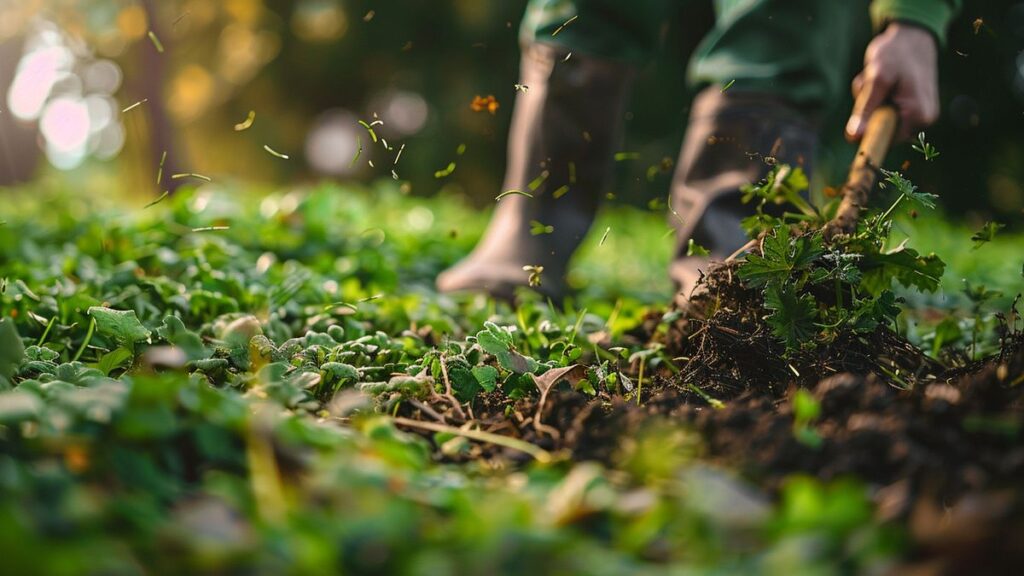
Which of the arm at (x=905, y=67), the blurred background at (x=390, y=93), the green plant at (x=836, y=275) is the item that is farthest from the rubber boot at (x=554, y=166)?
the blurred background at (x=390, y=93)

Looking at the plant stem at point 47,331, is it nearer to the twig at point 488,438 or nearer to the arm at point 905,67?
the twig at point 488,438

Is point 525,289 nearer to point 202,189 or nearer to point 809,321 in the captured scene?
point 809,321

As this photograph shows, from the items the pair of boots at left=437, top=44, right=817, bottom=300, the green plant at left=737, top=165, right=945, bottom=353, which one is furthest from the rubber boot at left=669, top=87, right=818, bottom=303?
the green plant at left=737, top=165, right=945, bottom=353

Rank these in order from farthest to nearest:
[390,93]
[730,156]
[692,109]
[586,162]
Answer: [390,93], [586,162], [692,109], [730,156]

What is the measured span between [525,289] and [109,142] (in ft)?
43.5

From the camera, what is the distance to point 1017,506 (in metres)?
0.78

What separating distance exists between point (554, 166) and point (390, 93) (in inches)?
215

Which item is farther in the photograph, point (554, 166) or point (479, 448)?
point (554, 166)

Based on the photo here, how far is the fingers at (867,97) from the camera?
75.0 inches

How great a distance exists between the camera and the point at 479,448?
120 cm

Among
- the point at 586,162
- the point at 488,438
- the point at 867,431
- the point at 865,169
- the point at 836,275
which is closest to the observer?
the point at 867,431

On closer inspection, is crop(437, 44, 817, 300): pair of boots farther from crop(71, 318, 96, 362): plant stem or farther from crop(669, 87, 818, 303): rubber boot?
crop(71, 318, 96, 362): plant stem

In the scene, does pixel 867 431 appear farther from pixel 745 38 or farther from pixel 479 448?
pixel 745 38

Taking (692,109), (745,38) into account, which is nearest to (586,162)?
(692,109)
